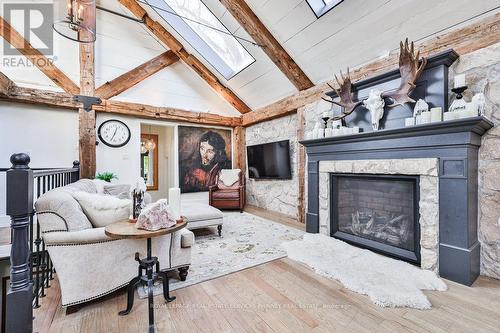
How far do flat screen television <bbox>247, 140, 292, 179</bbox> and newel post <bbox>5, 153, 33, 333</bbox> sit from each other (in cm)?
384

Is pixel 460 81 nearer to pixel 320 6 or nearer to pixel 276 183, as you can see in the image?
pixel 320 6

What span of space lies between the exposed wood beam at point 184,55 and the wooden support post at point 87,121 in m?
1.12

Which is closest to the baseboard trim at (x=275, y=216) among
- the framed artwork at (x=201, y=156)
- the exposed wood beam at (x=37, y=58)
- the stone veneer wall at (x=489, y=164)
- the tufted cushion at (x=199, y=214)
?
the framed artwork at (x=201, y=156)

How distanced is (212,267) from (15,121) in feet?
14.2

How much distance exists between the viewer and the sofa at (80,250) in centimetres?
158

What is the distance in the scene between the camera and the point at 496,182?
6.72ft

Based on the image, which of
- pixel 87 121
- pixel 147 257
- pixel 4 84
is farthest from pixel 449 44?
pixel 4 84

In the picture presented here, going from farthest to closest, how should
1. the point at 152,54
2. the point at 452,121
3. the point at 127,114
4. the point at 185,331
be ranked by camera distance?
the point at 152,54 < the point at 127,114 < the point at 452,121 < the point at 185,331

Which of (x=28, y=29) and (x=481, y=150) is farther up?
(x=28, y=29)

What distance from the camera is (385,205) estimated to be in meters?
2.70

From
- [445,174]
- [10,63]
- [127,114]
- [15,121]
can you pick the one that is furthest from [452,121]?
[10,63]

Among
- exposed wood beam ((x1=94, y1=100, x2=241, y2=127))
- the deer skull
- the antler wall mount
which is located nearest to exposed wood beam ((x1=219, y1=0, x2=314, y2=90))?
the antler wall mount

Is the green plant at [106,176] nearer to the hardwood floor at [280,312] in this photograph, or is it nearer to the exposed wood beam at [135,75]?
the exposed wood beam at [135,75]

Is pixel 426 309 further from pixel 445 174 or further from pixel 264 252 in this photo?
pixel 264 252
